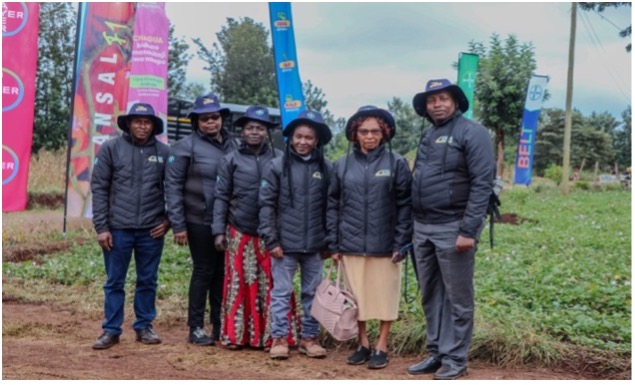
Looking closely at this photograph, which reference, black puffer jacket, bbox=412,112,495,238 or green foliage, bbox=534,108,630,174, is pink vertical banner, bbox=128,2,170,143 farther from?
green foliage, bbox=534,108,630,174

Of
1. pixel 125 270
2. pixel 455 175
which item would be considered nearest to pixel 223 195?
pixel 125 270

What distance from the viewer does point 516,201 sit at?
18922 mm

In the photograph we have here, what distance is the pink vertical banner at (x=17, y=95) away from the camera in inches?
345

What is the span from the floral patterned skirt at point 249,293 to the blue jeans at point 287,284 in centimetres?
16

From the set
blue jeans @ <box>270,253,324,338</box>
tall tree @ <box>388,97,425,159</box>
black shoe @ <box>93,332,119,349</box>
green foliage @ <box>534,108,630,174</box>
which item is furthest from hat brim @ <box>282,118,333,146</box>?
green foliage @ <box>534,108,630,174</box>

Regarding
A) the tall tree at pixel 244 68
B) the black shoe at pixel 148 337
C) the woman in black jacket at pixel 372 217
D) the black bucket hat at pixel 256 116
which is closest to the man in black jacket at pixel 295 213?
the woman in black jacket at pixel 372 217

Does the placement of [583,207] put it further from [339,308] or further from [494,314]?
[339,308]

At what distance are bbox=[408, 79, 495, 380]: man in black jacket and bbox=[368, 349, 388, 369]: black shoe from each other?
19cm

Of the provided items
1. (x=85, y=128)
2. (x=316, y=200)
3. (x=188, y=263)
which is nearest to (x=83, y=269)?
(x=188, y=263)

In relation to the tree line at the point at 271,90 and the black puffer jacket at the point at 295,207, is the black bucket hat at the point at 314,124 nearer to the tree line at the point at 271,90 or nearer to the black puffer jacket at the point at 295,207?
the black puffer jacket at the point at 295,207

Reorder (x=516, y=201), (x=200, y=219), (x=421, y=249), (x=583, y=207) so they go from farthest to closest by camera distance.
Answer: (x=516, y=201) → (x=583, y=207) → (x=200, y=219) → (x=421, y=249)

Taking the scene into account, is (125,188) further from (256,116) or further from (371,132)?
(371,132)

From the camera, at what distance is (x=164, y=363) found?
467 centimetres

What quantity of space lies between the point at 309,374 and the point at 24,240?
22.8 feet
